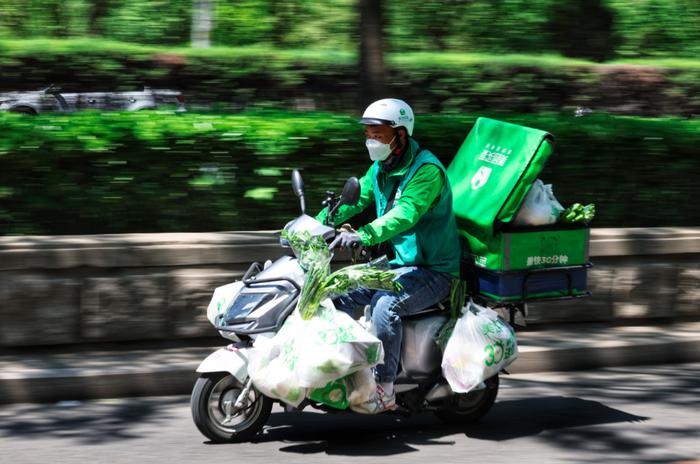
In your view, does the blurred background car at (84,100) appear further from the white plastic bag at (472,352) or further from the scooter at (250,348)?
the white plastic bag at (472,352)

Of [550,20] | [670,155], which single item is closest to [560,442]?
[670,155]

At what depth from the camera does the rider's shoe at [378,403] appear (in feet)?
19.3

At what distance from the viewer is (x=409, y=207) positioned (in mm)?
5945

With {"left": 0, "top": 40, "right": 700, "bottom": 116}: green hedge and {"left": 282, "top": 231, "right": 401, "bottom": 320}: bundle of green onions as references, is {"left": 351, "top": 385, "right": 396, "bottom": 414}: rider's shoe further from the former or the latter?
{"left": 0, "top": 40, "right": 700, "bottom": 116}: green hedge

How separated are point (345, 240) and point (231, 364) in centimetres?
Result: 87

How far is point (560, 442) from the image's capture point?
247 inches

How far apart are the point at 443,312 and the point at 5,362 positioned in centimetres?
300

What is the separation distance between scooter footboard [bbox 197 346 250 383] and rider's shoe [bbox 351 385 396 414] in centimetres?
61

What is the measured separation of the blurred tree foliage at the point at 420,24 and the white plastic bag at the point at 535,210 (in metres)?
15.2

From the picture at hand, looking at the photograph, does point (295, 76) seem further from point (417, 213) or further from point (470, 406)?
point (417, 213)

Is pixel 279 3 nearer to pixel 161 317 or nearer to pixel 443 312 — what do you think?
pixel 161 317

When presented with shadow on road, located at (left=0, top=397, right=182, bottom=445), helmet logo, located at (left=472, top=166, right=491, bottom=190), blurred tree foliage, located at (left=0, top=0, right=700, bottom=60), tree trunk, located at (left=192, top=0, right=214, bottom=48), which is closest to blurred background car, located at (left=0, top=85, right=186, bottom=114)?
tree trunk, located at (left=192, top=0, right=214, bottom=48)

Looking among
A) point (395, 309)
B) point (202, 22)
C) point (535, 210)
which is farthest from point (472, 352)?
point (202, 22)

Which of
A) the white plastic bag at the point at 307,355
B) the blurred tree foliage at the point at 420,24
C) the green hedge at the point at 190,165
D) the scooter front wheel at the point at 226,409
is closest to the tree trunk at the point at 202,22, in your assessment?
the blurred tree foliage at the point at 420,24
